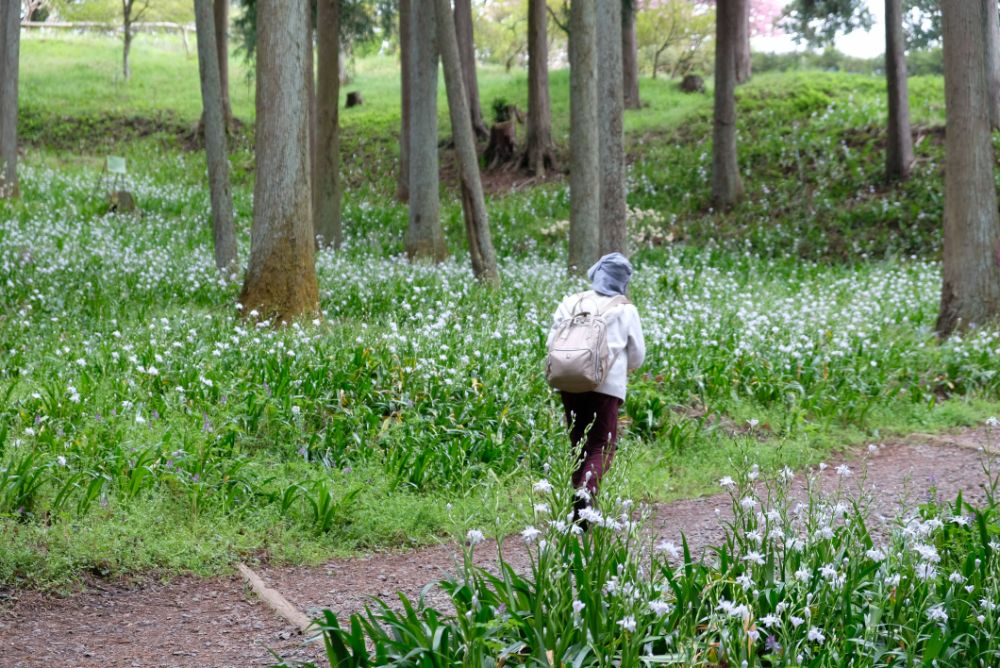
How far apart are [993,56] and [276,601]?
17242 mm

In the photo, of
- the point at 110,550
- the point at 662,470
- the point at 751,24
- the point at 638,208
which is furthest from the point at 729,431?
the point at 751,24

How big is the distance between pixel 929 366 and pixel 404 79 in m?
13.4

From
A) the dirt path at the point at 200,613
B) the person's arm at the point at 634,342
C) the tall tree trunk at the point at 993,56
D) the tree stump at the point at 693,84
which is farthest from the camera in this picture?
the tree stump at the point at 693,84

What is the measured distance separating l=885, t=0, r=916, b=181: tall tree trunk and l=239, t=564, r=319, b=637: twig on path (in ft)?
50.7

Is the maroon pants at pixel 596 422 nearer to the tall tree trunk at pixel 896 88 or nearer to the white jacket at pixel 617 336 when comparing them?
the white jacket at pixel 617 336

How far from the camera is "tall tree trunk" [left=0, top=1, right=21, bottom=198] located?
1875 cm

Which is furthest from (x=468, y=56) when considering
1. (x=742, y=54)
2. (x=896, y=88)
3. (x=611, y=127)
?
(x=611, y=127)

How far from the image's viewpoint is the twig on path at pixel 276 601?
491cm

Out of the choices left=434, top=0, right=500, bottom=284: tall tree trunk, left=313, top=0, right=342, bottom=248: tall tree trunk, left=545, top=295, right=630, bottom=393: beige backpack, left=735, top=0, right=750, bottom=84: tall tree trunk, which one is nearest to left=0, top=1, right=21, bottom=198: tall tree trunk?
left=313, top=0, right=342, bottom=248: tall tree trunk

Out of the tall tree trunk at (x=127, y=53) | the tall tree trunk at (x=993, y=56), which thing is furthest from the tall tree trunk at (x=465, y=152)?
the tall tree trunk at (x=127, y=53)

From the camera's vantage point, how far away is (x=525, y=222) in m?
19.6

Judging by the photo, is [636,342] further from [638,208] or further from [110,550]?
[638,208]

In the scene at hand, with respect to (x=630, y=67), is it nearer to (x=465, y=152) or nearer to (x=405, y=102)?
A: (x=405, y=102)

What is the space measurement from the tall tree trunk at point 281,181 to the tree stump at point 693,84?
70.7ft
